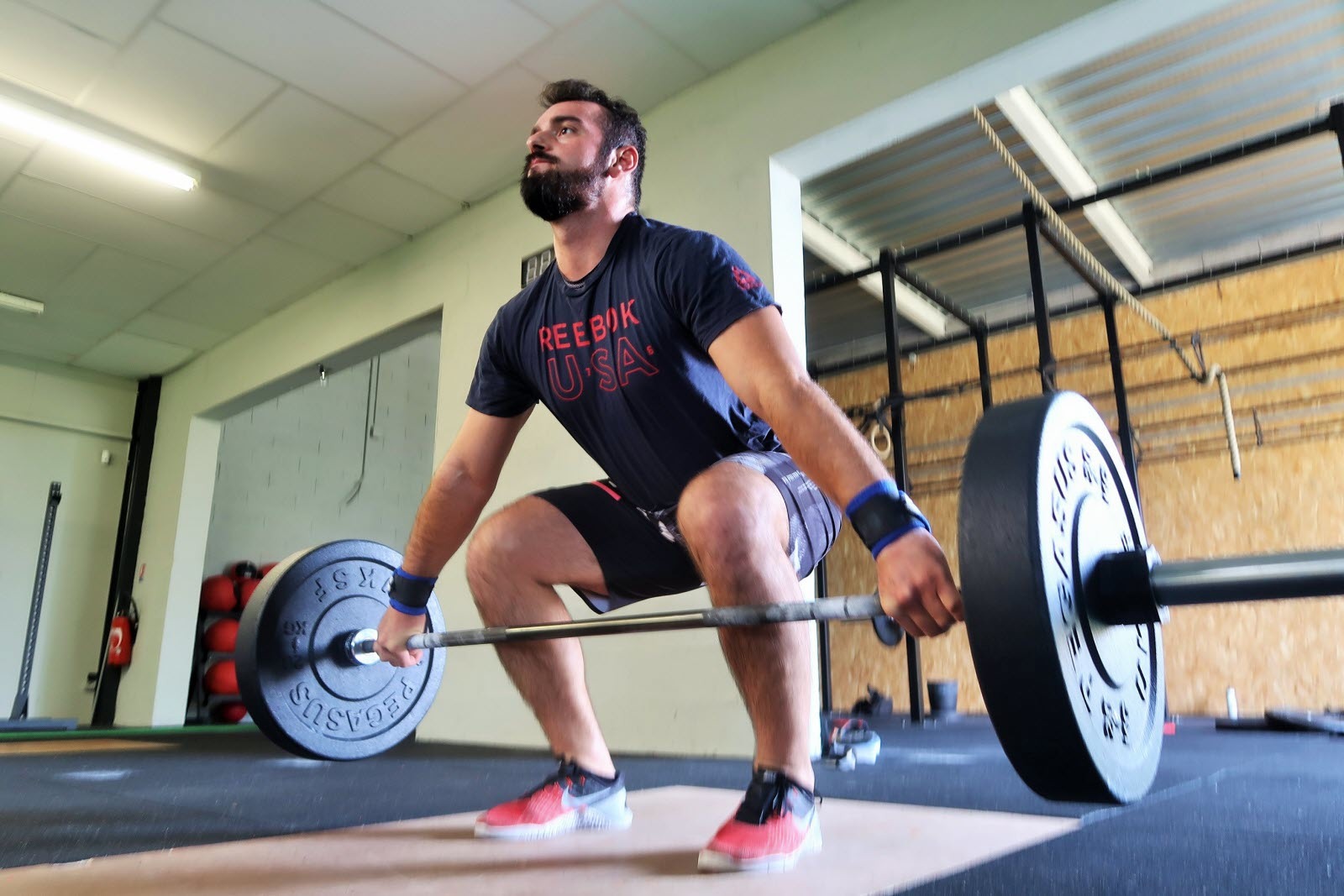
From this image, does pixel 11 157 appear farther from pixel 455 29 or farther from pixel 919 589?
pixel 919 589

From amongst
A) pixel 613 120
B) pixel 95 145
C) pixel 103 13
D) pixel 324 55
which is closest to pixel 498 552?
pixel 613 120

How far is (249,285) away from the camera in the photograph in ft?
16.0

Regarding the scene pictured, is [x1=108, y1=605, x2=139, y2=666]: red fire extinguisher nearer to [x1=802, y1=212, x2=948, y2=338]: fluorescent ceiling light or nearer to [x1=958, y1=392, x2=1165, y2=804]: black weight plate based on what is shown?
[x1=802, y1=212, x2=948, y2=338]: fluorescent ceiling light

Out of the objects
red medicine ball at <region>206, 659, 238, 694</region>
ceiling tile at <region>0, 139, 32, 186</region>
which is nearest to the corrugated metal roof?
ceiling tile at <region>0, 139, 32, 186</region>

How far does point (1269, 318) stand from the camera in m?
4.84

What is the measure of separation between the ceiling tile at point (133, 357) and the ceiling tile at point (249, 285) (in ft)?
1.89

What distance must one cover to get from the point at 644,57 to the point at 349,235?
6.42 feet

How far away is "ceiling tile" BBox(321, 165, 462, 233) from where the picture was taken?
3873mm

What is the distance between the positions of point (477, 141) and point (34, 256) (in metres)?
2.70

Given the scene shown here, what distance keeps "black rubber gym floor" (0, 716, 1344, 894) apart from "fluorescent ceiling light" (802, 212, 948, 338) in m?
2.41

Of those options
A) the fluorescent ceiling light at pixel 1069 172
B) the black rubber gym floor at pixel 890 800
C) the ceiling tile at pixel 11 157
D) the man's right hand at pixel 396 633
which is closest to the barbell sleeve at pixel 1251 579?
the black rubber gym floor at pixel 890 800

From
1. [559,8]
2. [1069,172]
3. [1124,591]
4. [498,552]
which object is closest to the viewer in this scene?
[1124,591]

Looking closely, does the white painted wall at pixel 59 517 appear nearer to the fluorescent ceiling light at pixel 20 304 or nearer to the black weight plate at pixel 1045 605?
the fluorescent ceiling light at pixel 20 304

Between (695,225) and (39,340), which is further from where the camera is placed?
(39,340)
